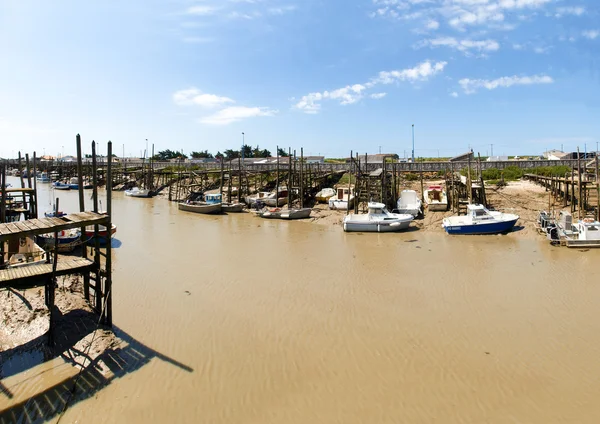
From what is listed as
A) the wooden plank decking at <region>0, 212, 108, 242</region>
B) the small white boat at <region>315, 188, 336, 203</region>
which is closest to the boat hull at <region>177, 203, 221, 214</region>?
the small white boat at <region>315, 188, 336, 203</region>

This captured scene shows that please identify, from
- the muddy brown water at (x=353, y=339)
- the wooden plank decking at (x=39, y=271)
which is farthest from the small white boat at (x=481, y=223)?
the wooden plank decking at (x=39, y=271)

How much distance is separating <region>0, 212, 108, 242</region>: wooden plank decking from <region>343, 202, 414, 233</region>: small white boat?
16.9m

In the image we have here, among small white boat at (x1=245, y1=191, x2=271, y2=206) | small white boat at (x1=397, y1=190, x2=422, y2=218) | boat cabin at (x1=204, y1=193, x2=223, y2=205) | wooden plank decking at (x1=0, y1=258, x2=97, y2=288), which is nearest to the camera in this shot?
wooden plank decking at (x1=0, y1=258, x2=97, y2=288)

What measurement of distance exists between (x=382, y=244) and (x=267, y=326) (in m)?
11.9

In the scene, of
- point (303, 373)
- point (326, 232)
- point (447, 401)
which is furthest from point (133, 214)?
point (447, 401)

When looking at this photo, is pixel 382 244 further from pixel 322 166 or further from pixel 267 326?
pixel 322 166

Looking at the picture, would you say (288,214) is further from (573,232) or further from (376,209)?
(573,232)

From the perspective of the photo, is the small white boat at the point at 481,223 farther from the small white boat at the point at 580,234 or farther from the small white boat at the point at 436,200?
the small white boat at the point at 436,200

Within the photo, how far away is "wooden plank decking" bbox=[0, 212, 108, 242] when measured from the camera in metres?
7.62

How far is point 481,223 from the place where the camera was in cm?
2206

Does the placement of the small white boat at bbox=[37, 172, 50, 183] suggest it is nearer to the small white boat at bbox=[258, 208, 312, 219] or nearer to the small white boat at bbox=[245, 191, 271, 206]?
the small white boat at bbox=[245, 191, 271, 206]

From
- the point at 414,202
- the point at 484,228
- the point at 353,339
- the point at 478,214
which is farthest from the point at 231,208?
the point at 353,339

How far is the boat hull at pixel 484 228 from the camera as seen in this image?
22000mm

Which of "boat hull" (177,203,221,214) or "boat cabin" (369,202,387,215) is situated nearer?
"boat cabin" (369,202,387,215)
